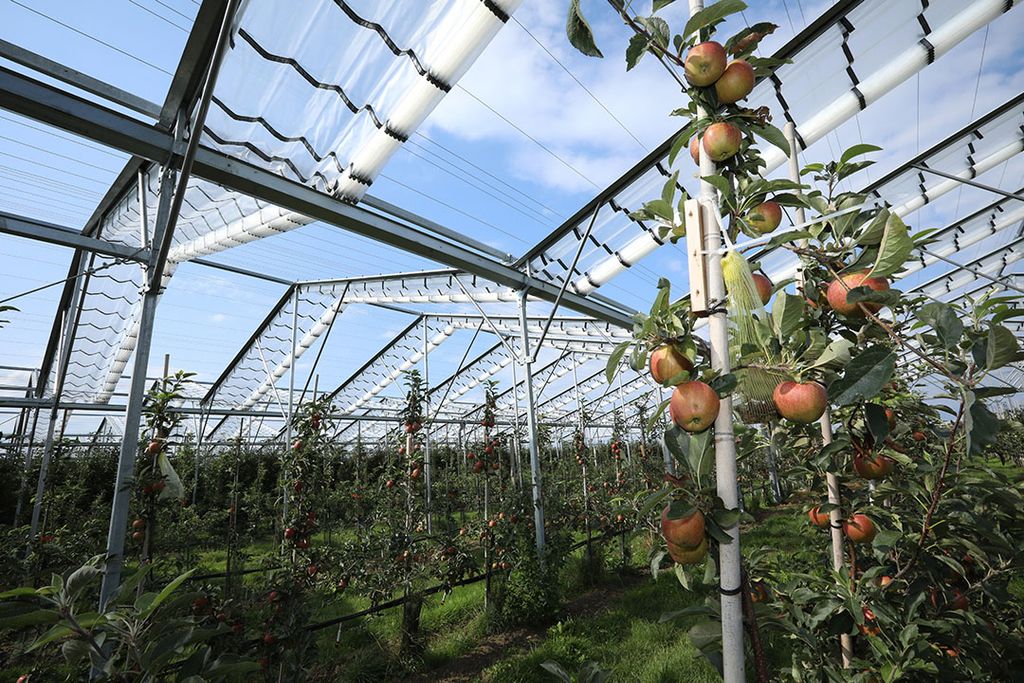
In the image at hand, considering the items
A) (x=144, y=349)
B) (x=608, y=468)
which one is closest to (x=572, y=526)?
(x=608, y=468)

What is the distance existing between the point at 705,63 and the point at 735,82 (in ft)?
0.23

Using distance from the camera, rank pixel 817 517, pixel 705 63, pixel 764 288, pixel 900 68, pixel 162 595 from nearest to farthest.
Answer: pixel 705 63
pixel 764 288
pixel 162 595
pixel 817 517
pixel 900 68

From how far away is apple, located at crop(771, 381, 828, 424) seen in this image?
78cm

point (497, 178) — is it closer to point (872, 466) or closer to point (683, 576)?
point (872, 466)

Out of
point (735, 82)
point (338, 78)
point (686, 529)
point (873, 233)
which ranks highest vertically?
point (338, 78)

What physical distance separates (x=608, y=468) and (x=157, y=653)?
8497 millimetres

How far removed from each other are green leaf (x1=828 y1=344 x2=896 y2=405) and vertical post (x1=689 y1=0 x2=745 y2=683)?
0.16 meters

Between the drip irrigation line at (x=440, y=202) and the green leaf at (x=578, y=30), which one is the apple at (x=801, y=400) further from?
the drip irrigation line at (x=440, y=202)

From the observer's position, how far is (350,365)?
13.3 m

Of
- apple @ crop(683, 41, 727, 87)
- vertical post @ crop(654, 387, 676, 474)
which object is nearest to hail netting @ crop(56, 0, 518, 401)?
apple @ crop(683, 41, 727, 87)

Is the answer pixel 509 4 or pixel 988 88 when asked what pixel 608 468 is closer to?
pixel 988 88

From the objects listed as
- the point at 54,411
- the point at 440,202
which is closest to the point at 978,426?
the point at 440,202

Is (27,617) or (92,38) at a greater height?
(92,38)

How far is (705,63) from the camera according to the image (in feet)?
2.87
